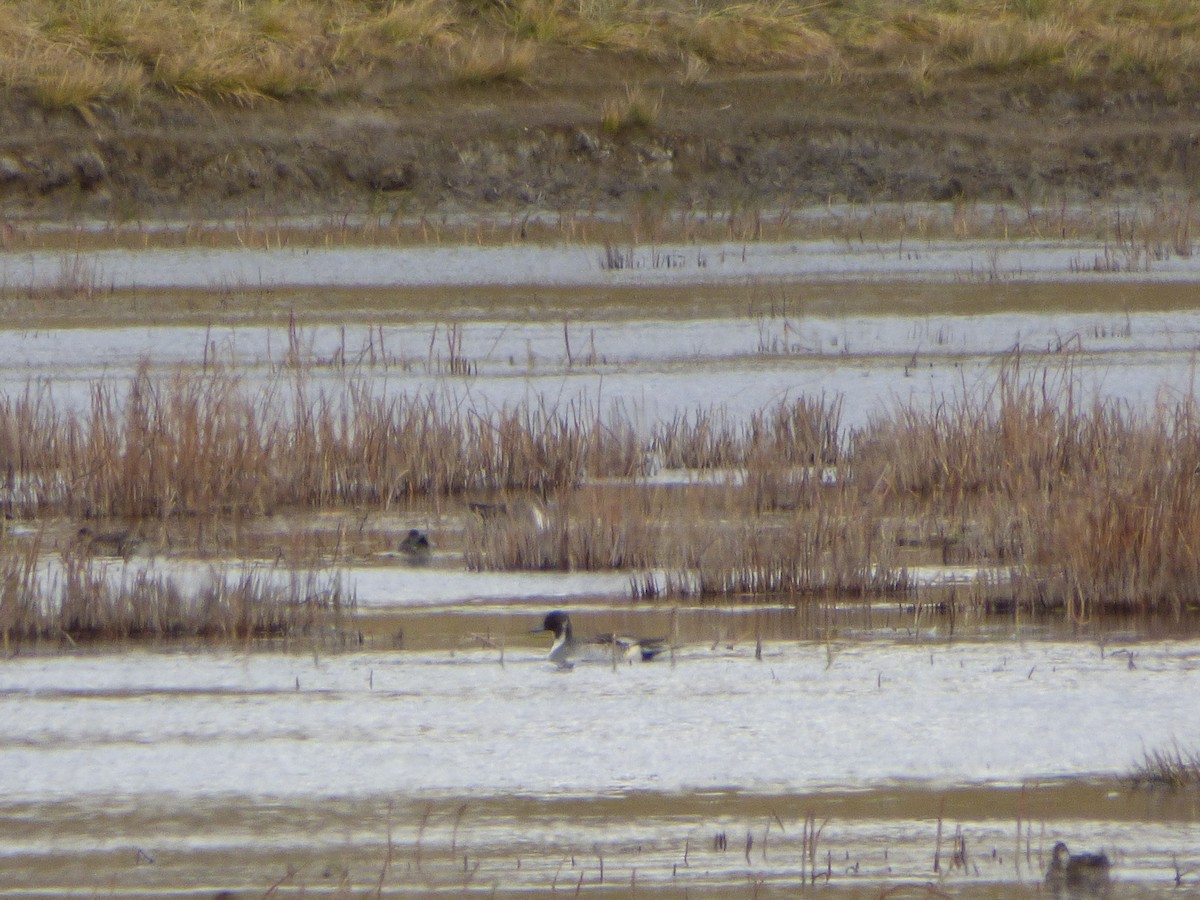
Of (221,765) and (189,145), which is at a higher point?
(189,145)

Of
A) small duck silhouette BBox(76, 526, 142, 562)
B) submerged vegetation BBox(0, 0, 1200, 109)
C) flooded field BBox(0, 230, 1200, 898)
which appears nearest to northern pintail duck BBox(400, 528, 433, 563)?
flooded field BBox(0, 230, 1200, 898)

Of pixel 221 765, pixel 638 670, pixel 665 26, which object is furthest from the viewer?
pixel 665 26

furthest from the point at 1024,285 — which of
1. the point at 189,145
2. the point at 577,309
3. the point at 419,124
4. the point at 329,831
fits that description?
the point at 329,831

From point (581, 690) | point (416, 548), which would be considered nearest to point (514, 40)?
point (416, 548)

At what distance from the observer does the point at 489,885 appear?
4156 mm

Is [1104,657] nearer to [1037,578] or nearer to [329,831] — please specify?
[1037,578]

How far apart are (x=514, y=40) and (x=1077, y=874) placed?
19.9 m

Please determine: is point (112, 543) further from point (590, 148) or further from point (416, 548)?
point (590, 148)

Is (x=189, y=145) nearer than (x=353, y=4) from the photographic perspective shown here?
Yes

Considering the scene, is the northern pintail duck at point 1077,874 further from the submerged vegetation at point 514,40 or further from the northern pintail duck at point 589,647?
the submerged vegetation at point 514,40

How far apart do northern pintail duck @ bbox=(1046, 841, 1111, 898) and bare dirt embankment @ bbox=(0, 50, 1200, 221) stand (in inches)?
655

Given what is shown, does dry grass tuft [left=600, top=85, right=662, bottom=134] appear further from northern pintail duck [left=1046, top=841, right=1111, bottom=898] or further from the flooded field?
northern pintail duck [left=1046, top=841, right=1111, bottom=898]

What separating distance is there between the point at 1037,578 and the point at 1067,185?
15728 mm

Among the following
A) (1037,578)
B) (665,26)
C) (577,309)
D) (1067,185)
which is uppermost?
(665,26)
